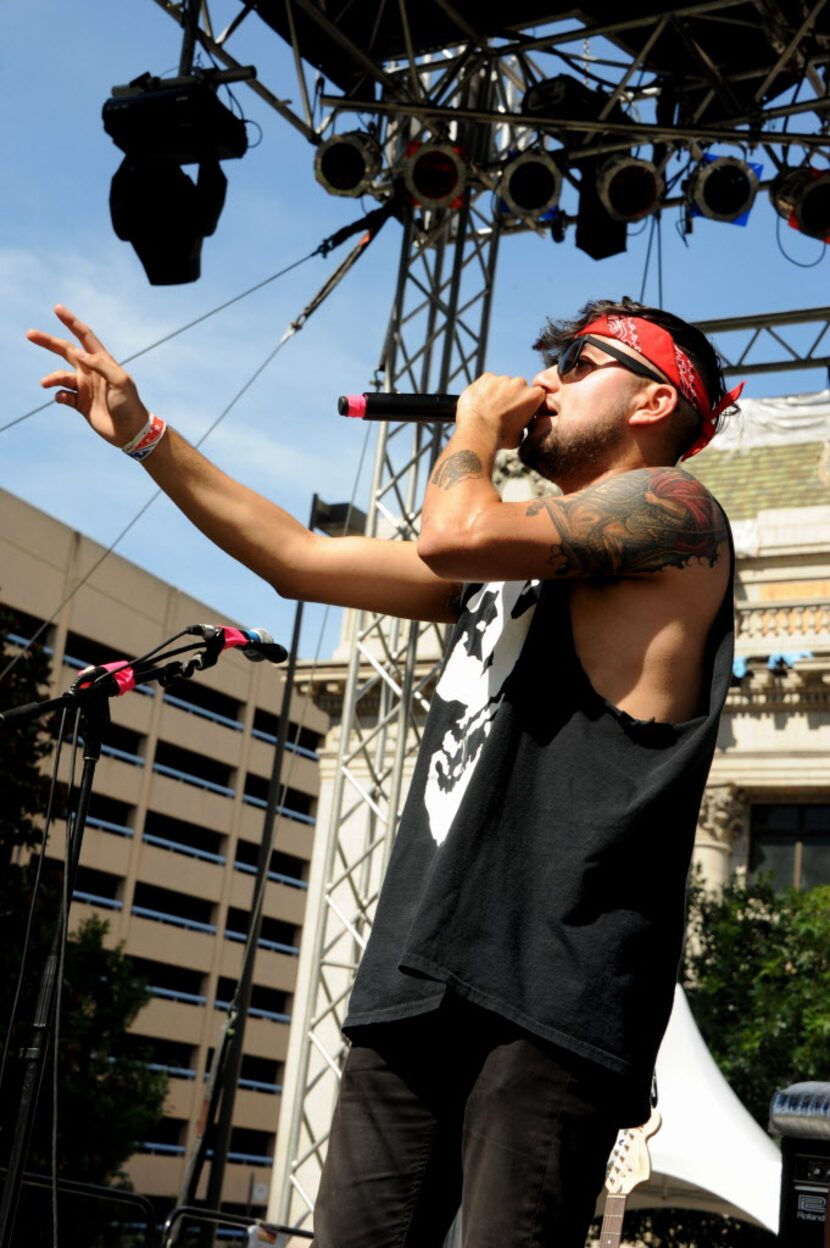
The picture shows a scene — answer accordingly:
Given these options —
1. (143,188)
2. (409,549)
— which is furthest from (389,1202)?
(143,188)

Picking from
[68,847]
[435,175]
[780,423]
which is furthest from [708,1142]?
[780,423]

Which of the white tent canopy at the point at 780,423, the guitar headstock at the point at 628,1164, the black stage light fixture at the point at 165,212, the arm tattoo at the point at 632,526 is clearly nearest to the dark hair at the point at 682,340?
the arm tattoo at the point at 632,526

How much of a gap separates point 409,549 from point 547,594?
1.31 feet

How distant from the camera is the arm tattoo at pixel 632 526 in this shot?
6.83ft

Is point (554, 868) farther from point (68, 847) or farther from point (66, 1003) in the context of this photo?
point (66, 1003)

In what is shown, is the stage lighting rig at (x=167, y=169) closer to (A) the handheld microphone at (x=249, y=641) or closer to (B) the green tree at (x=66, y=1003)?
(A) the handheld microphone at (x=249, y=641)

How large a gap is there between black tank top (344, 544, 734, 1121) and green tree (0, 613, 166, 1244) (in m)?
11.4

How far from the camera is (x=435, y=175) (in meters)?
10.4

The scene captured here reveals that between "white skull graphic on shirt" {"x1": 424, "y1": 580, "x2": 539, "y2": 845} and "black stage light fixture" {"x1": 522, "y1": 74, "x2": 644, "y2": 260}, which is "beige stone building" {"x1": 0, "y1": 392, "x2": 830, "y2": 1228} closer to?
"black stage light fixture" {"x1": 522, "y1": 74, "x2": 644, "y2": 260}

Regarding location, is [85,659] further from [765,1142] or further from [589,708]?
[589,708]

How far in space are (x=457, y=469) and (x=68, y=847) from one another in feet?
5.58

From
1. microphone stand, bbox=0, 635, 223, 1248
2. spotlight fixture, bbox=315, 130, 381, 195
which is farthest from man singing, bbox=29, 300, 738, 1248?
spotlight fixture, bbox=315, 130, 381, 195

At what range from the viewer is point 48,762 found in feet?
112

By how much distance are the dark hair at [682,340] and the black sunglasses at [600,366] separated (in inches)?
2.3
